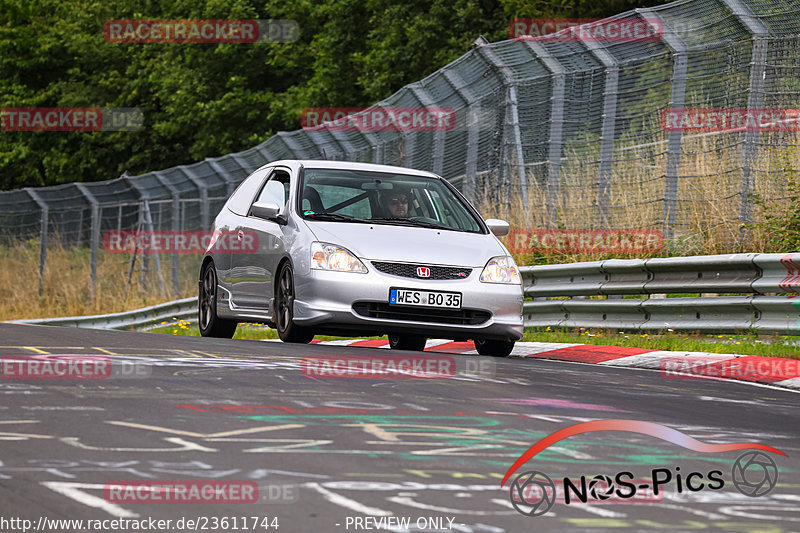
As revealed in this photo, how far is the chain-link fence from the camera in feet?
47.3

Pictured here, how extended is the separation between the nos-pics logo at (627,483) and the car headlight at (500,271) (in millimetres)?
5063

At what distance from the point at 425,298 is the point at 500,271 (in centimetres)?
79

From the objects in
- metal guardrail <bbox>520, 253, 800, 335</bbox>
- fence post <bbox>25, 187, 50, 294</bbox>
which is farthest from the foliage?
metal guardrail <bbox>520, 253, 800, 335</bbox>

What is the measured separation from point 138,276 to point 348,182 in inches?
604

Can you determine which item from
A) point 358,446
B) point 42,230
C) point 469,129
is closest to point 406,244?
point 358,446

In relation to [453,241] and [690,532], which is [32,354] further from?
[690,532]

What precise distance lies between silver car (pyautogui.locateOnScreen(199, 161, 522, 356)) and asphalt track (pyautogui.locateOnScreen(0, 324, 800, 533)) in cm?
171

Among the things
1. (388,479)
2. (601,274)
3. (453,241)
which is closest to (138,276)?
(601,274)

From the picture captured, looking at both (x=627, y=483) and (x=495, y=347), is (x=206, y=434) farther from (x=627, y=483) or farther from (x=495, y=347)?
(x=495, y=347)

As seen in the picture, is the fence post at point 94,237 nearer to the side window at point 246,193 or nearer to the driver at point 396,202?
the side window at point 246,193

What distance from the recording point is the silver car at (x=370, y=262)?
35.6 ft

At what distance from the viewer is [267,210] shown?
11695 mm

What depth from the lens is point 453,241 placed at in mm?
11367

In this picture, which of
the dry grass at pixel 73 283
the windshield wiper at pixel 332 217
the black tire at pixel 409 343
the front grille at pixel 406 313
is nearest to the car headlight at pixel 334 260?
the front grille at pixel 406 313
